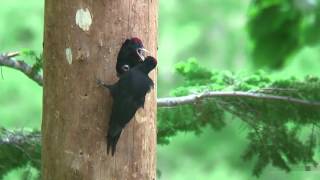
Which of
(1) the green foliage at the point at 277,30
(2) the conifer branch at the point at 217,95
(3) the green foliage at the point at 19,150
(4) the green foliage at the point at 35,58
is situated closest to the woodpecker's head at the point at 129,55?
(4) the green foliage at the point at 35,58

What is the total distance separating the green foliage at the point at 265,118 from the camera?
4027 millimetres

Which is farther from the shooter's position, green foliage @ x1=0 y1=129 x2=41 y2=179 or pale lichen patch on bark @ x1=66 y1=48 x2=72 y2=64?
green foliage @ x1=0 y1=129 x2=41 y2=179

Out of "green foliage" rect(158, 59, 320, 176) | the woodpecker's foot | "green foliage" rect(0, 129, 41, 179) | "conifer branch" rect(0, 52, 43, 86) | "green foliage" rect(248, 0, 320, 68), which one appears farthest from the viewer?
"green foliage" rect(248, 0, 320, 68)

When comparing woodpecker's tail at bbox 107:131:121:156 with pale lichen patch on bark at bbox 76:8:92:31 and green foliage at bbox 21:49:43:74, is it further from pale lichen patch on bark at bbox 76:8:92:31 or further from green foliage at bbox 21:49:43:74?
green foliage at bbox 21:49:43:74

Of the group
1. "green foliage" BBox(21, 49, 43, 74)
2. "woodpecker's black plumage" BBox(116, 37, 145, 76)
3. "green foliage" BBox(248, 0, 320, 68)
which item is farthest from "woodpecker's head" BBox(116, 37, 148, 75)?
"green foliage" BBox(248, 0, 320, 68)

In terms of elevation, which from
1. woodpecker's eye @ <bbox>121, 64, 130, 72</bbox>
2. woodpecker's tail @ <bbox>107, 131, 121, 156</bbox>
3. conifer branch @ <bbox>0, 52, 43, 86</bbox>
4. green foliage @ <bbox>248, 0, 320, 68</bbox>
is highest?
green foliage @ <bbox>248, 0, 320, 68</bbox>

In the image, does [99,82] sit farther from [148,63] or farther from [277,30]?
[277,30]

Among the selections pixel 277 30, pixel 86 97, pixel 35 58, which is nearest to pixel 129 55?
pixel 86 97

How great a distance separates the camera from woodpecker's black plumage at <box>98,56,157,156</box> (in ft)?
8.67

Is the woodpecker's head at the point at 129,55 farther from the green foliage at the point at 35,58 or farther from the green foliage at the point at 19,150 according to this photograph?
the green foliage at the point at 19,150

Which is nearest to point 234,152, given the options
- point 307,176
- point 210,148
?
point 210,148

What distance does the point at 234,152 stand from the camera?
40.4 ft

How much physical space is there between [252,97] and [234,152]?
8497 mm

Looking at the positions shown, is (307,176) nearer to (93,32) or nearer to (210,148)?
(93,32)
